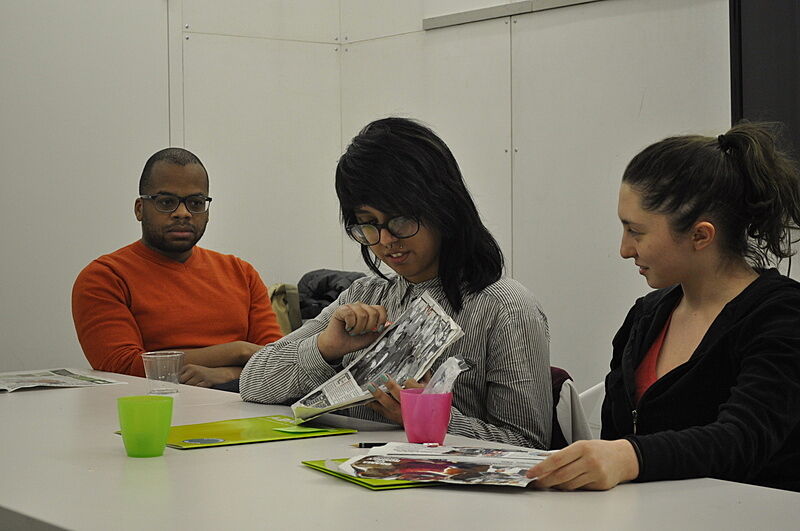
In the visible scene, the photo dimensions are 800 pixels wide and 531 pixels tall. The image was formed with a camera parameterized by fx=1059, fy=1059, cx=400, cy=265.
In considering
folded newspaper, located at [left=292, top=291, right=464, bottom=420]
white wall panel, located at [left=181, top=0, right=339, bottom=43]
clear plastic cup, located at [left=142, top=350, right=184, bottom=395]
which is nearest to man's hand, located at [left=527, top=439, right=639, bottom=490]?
folded newspaper, located at [left=292, top=291, right=464, bottom=420]

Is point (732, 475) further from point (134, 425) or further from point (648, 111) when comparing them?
point (648, 111)

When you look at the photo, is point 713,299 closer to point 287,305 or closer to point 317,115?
point 287,305

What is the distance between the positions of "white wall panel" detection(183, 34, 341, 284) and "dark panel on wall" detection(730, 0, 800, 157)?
2085mm

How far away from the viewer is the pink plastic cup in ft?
5.43

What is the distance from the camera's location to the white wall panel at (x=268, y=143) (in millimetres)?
4723

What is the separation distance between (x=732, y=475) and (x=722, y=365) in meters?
0.24

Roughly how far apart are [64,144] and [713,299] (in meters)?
3.21

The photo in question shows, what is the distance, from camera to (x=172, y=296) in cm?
316

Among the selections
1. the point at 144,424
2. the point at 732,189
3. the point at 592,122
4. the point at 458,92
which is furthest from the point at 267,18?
the point at 144,424

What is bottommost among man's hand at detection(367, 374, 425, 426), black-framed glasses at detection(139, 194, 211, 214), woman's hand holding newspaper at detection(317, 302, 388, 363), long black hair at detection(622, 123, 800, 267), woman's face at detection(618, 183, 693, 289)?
man's hand at detection(367, 374, 425, 426)

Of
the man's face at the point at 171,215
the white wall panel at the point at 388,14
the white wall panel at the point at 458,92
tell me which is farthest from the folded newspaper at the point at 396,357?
the white wall panel at the point at 388,14

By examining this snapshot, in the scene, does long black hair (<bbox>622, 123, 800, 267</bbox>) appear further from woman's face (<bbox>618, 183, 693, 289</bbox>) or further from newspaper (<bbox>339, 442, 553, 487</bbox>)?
newspaper (<bbox>339, 442, 553, 487</bbox>)

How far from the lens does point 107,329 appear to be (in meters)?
2.96

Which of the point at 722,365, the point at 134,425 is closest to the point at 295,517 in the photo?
the point at 134,425
